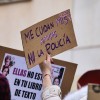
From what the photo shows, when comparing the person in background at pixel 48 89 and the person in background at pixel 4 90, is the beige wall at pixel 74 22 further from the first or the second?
the person in background at pixel 4 90

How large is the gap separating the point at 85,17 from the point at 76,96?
3.43 meters

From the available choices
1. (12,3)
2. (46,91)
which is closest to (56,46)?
(46,91)

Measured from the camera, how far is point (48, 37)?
2.05 meters

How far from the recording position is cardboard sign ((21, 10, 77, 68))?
6.66 ft

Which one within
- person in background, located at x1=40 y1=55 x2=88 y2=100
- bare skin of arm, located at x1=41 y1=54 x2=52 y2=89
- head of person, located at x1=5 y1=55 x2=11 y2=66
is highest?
head of person, located at x1=5 y1=55 x2=11 y2=66

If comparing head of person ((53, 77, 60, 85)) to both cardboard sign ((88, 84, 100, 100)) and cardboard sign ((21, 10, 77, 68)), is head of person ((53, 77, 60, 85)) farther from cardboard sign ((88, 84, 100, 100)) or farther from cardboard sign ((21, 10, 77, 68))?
cardboard sign ((88, 84, 100, 100))

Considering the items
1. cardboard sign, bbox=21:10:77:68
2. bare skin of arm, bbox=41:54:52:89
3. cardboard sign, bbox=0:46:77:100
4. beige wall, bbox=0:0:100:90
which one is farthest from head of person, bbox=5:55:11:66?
beige wall, bbox=0:0:100:90

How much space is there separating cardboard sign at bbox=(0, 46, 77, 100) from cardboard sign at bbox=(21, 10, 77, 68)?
15 cm

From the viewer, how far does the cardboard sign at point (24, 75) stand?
2174mm

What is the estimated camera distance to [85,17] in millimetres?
4938

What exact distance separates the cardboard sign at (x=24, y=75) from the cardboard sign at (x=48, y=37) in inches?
5.8

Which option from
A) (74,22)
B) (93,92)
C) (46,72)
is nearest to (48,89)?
(46,72)

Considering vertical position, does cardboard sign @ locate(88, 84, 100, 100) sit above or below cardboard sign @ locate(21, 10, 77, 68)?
below

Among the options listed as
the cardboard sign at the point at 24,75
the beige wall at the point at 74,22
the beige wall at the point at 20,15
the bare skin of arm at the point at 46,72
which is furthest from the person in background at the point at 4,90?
the beige wall at the point at 20,15
